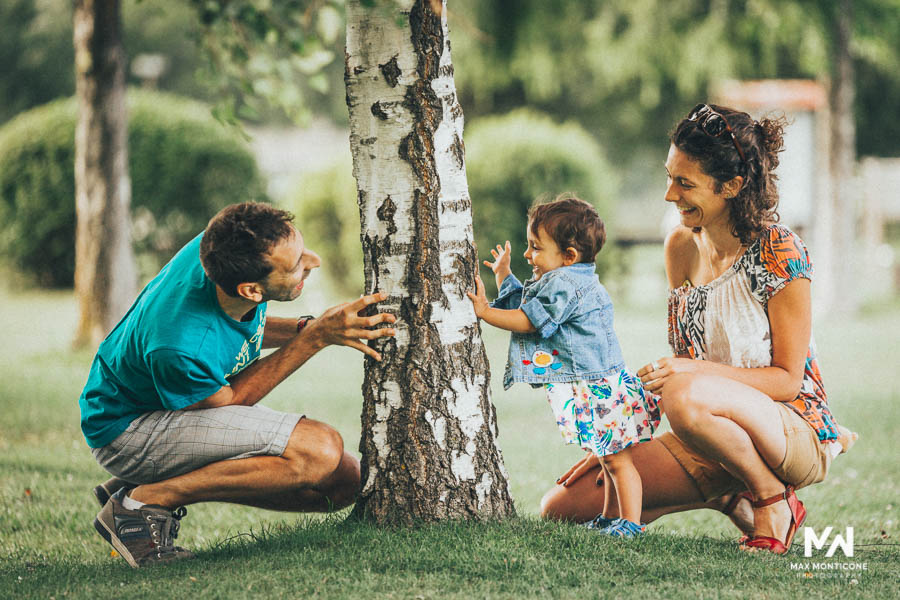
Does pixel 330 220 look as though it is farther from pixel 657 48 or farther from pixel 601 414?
pixel 601 414

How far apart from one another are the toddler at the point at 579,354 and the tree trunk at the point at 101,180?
647 cm

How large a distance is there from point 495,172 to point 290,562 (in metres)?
9.71

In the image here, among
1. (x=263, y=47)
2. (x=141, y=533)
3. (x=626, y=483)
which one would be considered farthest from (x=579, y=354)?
(x=263, y=47)

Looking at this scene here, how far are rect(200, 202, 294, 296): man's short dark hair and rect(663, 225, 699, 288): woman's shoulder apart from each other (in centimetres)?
161

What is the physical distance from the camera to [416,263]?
3242mm

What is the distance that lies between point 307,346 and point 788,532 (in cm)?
190

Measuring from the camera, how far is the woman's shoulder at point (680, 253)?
3801 millimetres

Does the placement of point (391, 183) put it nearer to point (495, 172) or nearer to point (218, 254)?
point (218, 254)

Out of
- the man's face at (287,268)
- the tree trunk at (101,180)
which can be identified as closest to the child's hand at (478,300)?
the man's face at (287,268)

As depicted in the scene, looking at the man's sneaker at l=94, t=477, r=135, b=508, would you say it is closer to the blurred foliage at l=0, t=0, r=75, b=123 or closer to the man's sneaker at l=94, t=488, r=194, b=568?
the man's sneaker at l=94, t=488, r=194, b=568

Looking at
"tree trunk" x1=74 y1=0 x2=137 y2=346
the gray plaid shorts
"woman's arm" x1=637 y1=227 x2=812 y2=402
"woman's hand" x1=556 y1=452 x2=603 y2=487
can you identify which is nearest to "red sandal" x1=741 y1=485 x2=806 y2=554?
"woman's arm" x1=637 y1=227 x2=812 y2=402

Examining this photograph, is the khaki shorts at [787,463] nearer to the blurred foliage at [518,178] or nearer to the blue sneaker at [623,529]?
the blue sneaker at [623,529]

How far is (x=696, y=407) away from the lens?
324 centimetres

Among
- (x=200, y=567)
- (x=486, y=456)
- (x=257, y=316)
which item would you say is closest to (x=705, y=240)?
(x=486, y=456)
